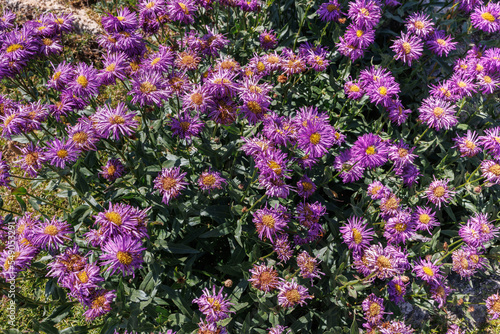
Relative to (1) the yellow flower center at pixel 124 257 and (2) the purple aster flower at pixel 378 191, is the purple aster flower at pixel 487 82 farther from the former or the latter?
(1) the yellow flower center at pixel 124 257

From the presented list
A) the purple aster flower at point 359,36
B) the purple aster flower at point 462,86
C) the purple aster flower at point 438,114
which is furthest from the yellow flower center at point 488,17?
the purple aster flower at point 359,36

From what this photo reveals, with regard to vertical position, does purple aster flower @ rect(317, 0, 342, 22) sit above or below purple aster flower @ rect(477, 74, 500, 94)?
above

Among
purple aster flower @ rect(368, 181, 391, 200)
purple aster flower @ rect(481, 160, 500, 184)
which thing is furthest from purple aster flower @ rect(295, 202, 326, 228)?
purple aster flower @ rect(481, 160, 500, 184)

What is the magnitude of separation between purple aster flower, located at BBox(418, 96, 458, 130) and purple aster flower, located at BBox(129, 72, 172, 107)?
3.12 metres

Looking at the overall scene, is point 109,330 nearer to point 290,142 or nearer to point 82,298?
point 82,298

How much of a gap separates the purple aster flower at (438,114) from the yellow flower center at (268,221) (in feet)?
7.76

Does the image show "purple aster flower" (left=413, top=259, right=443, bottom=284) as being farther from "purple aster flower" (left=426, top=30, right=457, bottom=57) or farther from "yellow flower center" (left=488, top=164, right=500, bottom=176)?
"purple aster flower" (left=426, top=30, right=457, bottom=57)

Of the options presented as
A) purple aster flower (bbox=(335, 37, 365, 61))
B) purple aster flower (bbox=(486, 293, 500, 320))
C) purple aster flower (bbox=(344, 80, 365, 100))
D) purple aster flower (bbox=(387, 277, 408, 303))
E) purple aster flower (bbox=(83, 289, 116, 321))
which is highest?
purple aster flower (bbox=(335, 37, 365, 61))

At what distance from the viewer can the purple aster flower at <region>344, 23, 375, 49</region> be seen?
14.0 ft

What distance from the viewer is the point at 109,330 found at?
9.91 feet

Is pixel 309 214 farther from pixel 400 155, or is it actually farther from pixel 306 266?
pixel 400 155

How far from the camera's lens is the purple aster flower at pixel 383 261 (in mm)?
3283

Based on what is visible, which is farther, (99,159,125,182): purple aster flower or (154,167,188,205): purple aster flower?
(99,159,125,182): purple aster flower

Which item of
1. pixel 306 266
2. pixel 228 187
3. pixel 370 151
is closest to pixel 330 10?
pixel 370 151
